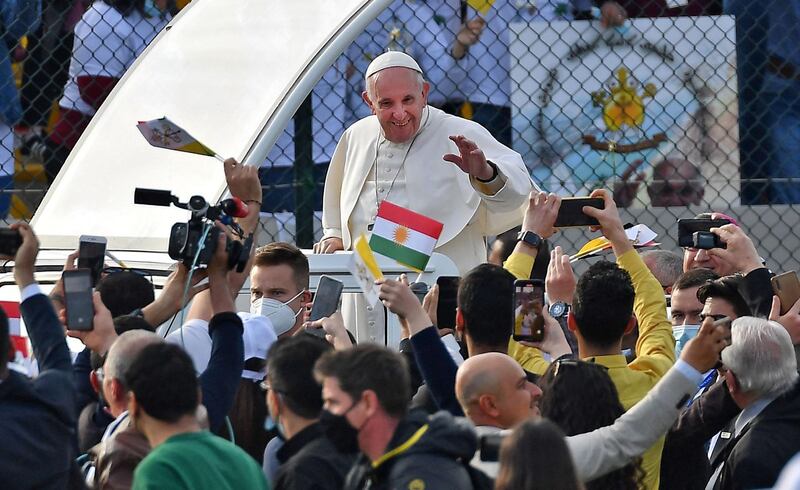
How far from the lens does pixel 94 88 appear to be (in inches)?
315

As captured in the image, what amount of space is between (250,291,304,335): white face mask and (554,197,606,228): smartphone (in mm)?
875

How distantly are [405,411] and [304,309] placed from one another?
6.05 ft

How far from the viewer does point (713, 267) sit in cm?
606

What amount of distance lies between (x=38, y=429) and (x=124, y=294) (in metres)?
1.41

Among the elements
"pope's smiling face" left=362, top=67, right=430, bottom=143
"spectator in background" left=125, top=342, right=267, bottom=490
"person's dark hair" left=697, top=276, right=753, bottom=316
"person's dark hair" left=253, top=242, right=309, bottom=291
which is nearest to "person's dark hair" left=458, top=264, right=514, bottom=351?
"person's dark hair" left=697, top=276, right=753, bottom=316

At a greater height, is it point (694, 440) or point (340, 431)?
point (340, 431)

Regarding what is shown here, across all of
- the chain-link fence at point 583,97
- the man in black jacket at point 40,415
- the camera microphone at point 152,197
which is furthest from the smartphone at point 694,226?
the chain-link fence at point 583,97

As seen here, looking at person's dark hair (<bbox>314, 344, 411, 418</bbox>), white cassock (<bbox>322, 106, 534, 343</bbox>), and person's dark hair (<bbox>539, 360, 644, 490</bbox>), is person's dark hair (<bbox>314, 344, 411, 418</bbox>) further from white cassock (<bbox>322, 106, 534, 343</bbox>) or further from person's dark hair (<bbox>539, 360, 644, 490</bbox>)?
white cassock (<bbox>322, 106, 534, 343</bbox>)

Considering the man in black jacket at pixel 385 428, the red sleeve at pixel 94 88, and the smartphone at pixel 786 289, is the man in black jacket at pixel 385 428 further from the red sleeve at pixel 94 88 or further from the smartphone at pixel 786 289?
the red sleeve at pixel 94 88

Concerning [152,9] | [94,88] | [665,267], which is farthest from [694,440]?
[152,9]

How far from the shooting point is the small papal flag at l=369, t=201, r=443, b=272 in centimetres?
466

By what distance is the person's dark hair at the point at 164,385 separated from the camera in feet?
10.8

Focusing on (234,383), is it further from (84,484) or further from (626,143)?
(626,143)

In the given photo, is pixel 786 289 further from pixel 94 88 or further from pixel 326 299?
pixel 94 88
